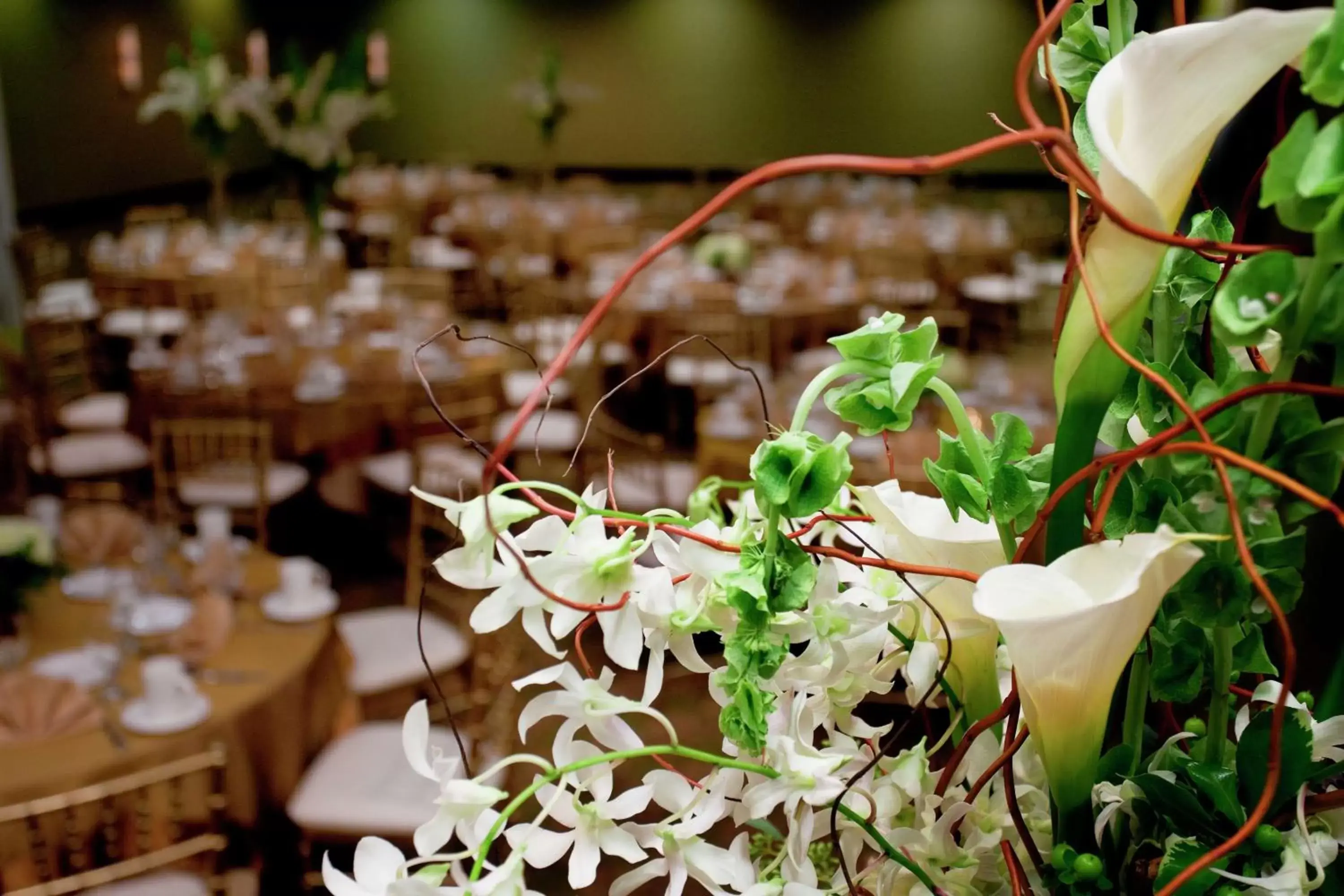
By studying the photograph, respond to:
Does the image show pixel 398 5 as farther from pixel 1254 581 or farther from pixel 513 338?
pixel 1254 581

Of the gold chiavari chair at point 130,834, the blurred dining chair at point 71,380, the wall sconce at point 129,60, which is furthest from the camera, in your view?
the wall sconce at point 129,60

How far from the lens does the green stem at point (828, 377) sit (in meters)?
0.62

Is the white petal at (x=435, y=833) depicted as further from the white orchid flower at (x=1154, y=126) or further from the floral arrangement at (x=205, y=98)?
the floral arrangement at (x=205, y=98)

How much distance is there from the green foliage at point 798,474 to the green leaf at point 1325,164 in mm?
224

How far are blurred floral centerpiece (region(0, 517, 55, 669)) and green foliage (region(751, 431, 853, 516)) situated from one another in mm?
2501

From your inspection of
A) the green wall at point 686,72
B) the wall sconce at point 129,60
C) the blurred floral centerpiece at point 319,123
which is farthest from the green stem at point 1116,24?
the green wall at point 686,72

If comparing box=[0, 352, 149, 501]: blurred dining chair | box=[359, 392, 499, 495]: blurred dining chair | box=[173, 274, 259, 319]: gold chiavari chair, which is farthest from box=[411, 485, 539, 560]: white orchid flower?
box=[173, 274, 259, 319]: gold chiavari chair

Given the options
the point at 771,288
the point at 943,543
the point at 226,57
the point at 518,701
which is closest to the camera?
the point at 943,543

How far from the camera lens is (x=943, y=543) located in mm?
727

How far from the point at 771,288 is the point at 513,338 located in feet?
4.61

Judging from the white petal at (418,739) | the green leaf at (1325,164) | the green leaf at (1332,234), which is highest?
the green leaf at (1325,164)

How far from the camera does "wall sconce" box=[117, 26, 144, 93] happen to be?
26.5 feet

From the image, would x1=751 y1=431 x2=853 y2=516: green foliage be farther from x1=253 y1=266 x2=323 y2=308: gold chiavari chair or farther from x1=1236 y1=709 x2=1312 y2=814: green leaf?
x1=253 y1=266 x2=323 y2=308: gold chiavari chair

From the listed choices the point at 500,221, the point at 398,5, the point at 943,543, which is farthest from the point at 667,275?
the point at 398,5
